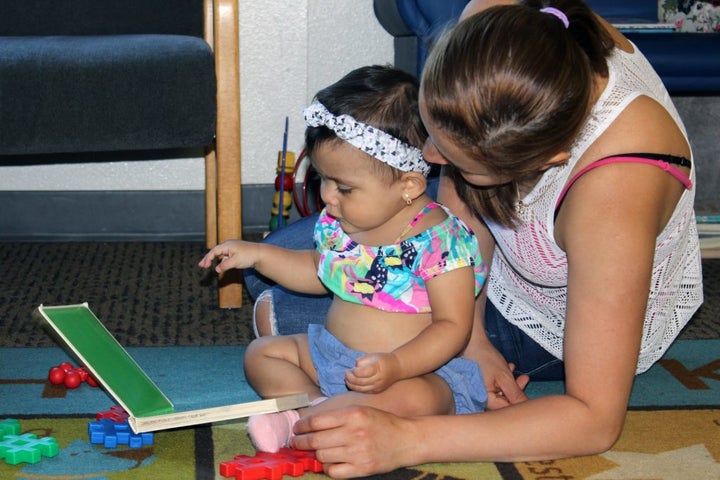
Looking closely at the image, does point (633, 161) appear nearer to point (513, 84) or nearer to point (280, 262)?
point (513, 84)

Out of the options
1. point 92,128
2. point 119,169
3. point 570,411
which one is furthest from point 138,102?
point 570,411

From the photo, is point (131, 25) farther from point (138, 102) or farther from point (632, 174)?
point (632, 174)

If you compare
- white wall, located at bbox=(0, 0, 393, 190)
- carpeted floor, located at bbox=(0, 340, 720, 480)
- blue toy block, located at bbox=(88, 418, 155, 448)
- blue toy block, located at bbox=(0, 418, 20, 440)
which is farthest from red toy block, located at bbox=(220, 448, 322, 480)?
white wall, located at bbox=(0, 0, 393, 190)

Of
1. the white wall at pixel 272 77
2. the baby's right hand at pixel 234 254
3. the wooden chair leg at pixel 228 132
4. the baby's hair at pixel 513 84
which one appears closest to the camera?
the baby's hair at pixel 513 84

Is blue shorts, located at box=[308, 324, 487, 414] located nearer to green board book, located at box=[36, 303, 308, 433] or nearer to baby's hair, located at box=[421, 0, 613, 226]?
green board book, located at box=[36, 303, 308, 433]

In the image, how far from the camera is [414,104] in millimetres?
1049

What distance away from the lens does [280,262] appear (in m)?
1.19

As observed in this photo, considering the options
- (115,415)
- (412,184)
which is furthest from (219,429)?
(412,184)

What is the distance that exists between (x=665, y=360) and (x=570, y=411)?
0.51 m

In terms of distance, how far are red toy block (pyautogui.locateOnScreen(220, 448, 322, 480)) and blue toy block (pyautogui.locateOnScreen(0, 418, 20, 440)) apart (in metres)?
0.24

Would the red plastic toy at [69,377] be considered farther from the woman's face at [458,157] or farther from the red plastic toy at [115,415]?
the woman's face at [458,157]

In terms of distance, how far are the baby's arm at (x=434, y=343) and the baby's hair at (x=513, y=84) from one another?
0.19 metres

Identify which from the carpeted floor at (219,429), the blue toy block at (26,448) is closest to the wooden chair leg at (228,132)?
the carpeted floor at (219,429)

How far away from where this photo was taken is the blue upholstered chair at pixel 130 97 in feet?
4.56
